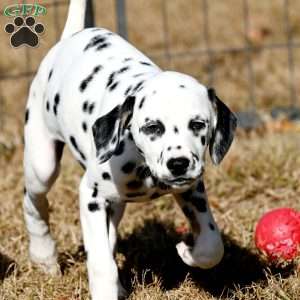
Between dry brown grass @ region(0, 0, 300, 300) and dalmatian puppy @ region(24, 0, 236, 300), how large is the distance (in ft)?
0.74

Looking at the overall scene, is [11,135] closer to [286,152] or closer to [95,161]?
[286,152]

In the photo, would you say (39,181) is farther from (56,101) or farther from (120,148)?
(120,148)

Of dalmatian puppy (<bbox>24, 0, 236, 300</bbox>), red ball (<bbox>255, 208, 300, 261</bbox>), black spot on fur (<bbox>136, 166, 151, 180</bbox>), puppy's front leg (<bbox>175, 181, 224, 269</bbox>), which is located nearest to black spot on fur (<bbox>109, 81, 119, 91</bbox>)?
dalmatian puppy (<bbox>24, 0, 236, 300</bbox>)

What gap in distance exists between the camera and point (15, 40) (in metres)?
4.40

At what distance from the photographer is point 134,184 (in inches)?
144

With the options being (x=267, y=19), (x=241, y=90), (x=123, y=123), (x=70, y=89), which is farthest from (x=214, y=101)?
(x=267, y=19)

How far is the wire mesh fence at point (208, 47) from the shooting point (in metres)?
7.98

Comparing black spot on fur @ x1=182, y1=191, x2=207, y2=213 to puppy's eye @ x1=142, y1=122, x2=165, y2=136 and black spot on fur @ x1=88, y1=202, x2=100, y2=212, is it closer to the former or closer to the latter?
black spot on fur @ x1=88, y1=202, x2=100, y2=212

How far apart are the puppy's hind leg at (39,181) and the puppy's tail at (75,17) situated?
476mm

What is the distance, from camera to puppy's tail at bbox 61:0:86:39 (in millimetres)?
4555

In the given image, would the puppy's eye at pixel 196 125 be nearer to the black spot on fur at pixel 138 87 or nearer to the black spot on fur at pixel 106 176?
the black spot on fur at pixel 138 87

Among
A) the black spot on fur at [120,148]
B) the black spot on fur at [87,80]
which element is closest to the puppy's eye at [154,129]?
the black spot on fur at [120,148]

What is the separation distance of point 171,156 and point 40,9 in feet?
7.37

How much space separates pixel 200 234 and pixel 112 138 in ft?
2.04
